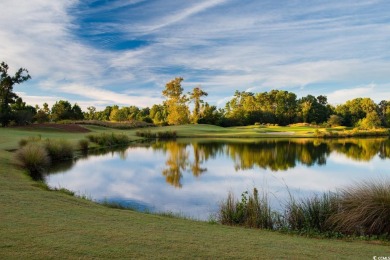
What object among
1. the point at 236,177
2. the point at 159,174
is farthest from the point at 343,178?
the point at 159,174

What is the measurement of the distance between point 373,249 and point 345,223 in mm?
1914

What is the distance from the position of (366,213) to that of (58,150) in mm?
19515

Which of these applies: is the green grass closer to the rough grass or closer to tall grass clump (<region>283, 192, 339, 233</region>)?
the rough grass

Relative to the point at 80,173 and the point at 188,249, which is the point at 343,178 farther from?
the point at 188,249

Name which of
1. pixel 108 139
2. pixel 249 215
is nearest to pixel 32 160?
pixel 249 215

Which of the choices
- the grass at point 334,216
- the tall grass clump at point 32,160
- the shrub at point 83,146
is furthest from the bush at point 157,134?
the grass at point 334,216

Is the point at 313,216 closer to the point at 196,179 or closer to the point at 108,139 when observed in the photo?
the point at 196,179

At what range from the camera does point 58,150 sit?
22.6m

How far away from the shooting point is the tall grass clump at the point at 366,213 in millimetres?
7367

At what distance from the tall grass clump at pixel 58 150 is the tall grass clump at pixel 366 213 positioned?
18.5m

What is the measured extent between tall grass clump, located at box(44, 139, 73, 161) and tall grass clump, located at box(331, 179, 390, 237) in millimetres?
18486

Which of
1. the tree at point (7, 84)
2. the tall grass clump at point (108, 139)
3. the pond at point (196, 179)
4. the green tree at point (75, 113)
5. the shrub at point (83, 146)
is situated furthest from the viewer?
the green tree at point (75, 113)

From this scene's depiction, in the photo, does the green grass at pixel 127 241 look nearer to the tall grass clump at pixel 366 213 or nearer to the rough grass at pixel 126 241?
the rough grass at pixel 126 241

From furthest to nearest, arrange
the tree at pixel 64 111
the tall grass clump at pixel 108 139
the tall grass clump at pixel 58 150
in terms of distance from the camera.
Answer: the tree at pixel 64 111, the tall grass clump at pixel 108 139, the tall grass clump at pixel 58 150
